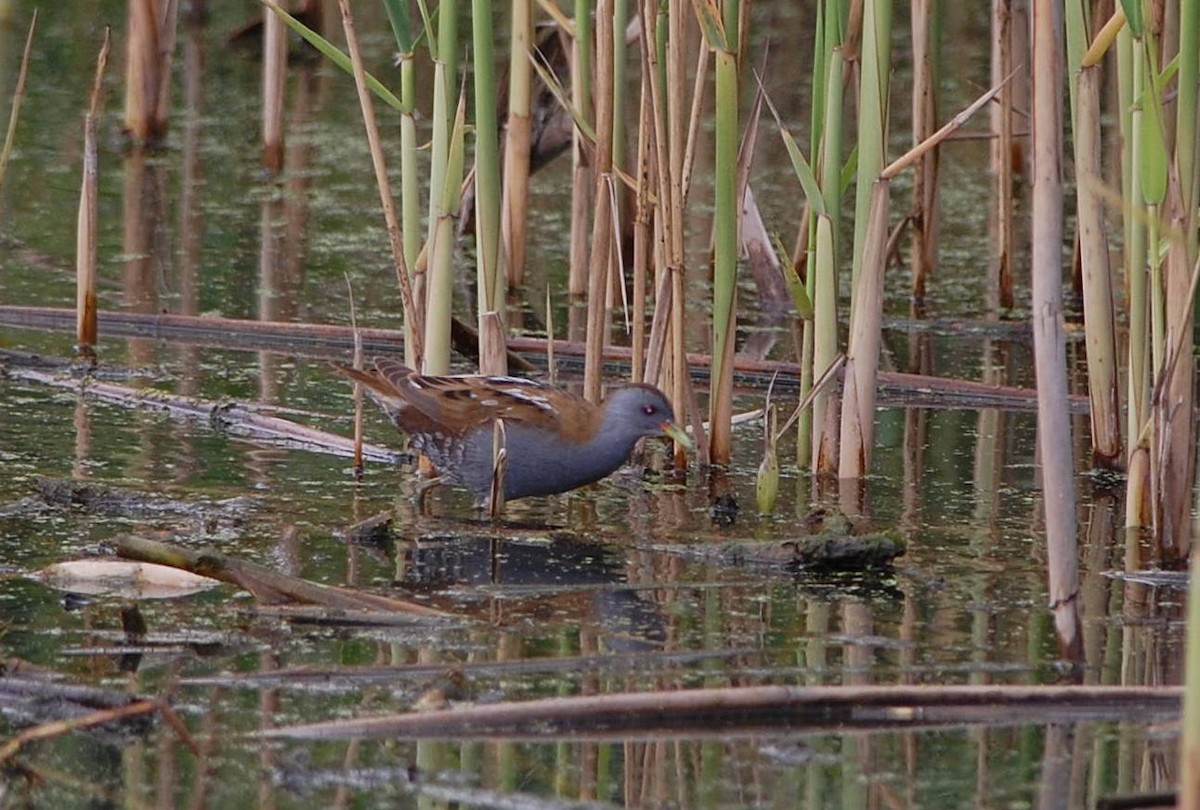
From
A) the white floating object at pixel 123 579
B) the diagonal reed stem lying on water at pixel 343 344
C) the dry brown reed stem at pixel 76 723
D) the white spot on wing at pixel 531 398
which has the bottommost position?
the dry brown reed stem at pixel 76 723

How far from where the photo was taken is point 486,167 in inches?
217

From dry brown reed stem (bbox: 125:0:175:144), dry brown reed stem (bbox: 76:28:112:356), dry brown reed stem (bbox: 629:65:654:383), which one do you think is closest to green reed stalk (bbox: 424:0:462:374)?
dry brown reed stem (bbox: 629:65:654:383)

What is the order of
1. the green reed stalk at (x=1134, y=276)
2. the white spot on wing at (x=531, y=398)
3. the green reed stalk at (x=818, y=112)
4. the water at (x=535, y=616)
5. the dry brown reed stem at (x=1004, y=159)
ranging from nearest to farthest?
the water at (x=535, y=616) < the green reed stalk at (x=1134, y=276) < the green reed stalk at (x=818, y=112) < the white spot on wing at (x=531, y=398) < the dry brown reed stem at (x=1004, y=159)

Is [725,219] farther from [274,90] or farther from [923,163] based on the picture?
[274,90]

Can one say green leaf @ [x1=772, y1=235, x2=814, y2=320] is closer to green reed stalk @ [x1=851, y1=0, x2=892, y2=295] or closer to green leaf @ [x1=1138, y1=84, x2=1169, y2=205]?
green reed stalk @ [x1=851, y1=0, x2=892, y2=295]

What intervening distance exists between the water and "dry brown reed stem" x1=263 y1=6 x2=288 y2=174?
6.71 feet

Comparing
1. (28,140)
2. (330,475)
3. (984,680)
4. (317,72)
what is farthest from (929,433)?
(317,72)

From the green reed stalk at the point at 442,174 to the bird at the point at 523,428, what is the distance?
26 cm

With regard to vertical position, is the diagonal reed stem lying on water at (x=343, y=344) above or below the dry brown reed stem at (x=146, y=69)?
below

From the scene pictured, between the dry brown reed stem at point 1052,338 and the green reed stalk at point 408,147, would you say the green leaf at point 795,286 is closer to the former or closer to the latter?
the green reed stalk at point 408,147

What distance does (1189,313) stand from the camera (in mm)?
4578

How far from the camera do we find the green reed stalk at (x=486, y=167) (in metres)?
5.33

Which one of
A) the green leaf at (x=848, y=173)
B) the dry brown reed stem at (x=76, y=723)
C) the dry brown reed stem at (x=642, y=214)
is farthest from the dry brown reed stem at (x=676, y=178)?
the dry brown reed stem at (x=76, y=723)

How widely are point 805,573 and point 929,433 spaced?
5.84 feet
